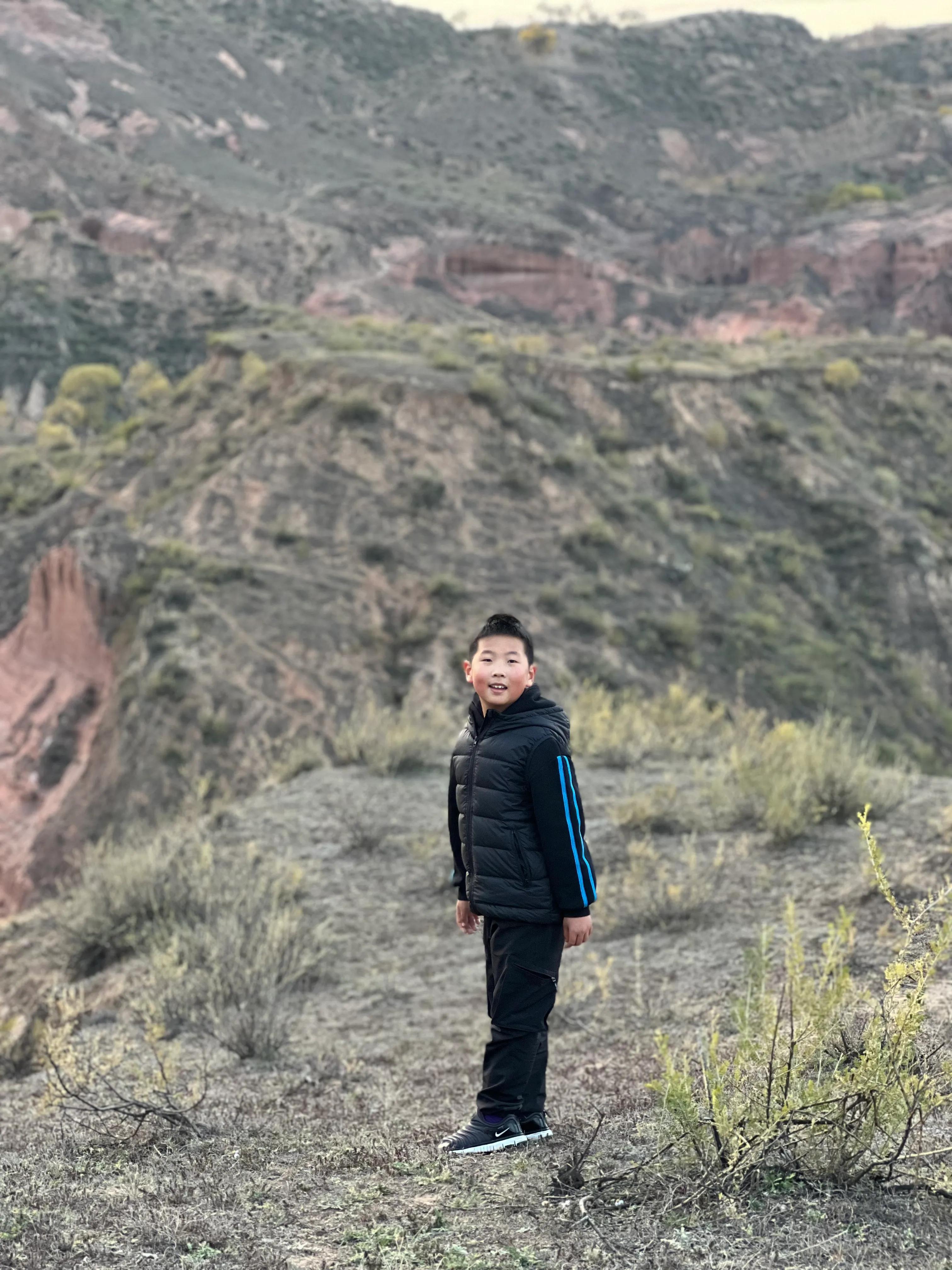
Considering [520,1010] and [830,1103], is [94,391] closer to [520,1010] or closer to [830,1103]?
[520,1010]

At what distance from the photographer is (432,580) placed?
16.8 m

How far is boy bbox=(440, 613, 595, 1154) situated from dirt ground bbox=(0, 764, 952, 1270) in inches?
5.2

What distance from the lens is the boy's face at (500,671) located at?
3607mm

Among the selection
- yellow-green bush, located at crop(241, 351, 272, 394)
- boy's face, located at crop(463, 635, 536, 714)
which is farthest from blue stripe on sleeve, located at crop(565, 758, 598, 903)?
yellow-green bush, located at crop(241, 351, 272, 394)

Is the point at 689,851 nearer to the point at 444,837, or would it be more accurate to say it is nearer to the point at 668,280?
the point at 444,837

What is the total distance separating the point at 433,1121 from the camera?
3.95m

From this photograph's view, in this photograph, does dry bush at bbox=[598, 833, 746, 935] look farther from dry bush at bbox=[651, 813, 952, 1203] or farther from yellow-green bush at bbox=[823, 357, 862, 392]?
yellow-green bush at bbox=[823, 357, 862, 392]

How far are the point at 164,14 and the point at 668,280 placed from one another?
49.5 m

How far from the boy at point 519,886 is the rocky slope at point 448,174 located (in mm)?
55593

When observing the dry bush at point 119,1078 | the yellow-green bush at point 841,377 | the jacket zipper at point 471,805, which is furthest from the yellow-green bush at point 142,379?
the jacket zipper at point 471,805

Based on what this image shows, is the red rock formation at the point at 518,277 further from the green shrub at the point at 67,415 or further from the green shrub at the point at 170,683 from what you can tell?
the green shrub at the point at 170,683

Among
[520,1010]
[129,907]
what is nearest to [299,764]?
[129,907]

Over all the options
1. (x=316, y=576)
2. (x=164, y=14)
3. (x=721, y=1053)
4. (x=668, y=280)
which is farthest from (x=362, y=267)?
(x=721, y=1053)

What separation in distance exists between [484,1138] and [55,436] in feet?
127
